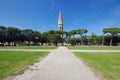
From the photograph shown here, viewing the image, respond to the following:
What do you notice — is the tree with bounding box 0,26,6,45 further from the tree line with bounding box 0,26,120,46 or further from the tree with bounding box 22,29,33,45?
the tree with bounding box 22,29,33,45

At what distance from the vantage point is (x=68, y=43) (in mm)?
123562

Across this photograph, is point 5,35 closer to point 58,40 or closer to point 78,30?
point 58,40

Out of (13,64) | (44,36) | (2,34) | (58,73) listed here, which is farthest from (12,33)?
(58,73)

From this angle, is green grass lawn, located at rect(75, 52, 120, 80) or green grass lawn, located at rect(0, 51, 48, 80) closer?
Answer: green grass lawn, located at rect(75, 52, 120, 80)

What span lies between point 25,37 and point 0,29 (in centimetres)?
1665

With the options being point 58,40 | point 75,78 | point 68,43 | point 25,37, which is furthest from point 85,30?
point 75,78

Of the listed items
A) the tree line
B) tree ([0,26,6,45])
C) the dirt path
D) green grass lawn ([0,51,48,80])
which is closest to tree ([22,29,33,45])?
the tree line

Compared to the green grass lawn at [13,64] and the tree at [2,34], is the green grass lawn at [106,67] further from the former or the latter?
the tree at [2,34]

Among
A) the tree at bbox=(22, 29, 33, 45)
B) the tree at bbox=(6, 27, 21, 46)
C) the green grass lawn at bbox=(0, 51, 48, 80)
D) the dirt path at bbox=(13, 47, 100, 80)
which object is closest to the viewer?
the dirt path at bbox=(13, 47, 100, 80)

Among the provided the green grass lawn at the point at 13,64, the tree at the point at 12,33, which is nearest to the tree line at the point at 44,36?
the tree at the point at 12,33

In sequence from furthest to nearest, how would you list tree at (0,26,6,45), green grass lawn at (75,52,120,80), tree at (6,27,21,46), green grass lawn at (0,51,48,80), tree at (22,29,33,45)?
tree at (22,29,33,45), tree at (6,27,21,46), tree at (0,26,6,45), green grass lawn at (0,51,48,80), green grass lawn at (75,52,120,80)

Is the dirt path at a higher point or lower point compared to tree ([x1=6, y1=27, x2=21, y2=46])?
lower

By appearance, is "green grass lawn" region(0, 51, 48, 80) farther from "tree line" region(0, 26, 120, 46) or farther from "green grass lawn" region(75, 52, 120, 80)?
"tree line" region(0, 26, 120, 46)

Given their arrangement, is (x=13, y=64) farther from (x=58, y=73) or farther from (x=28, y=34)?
(x=28, y=34)
